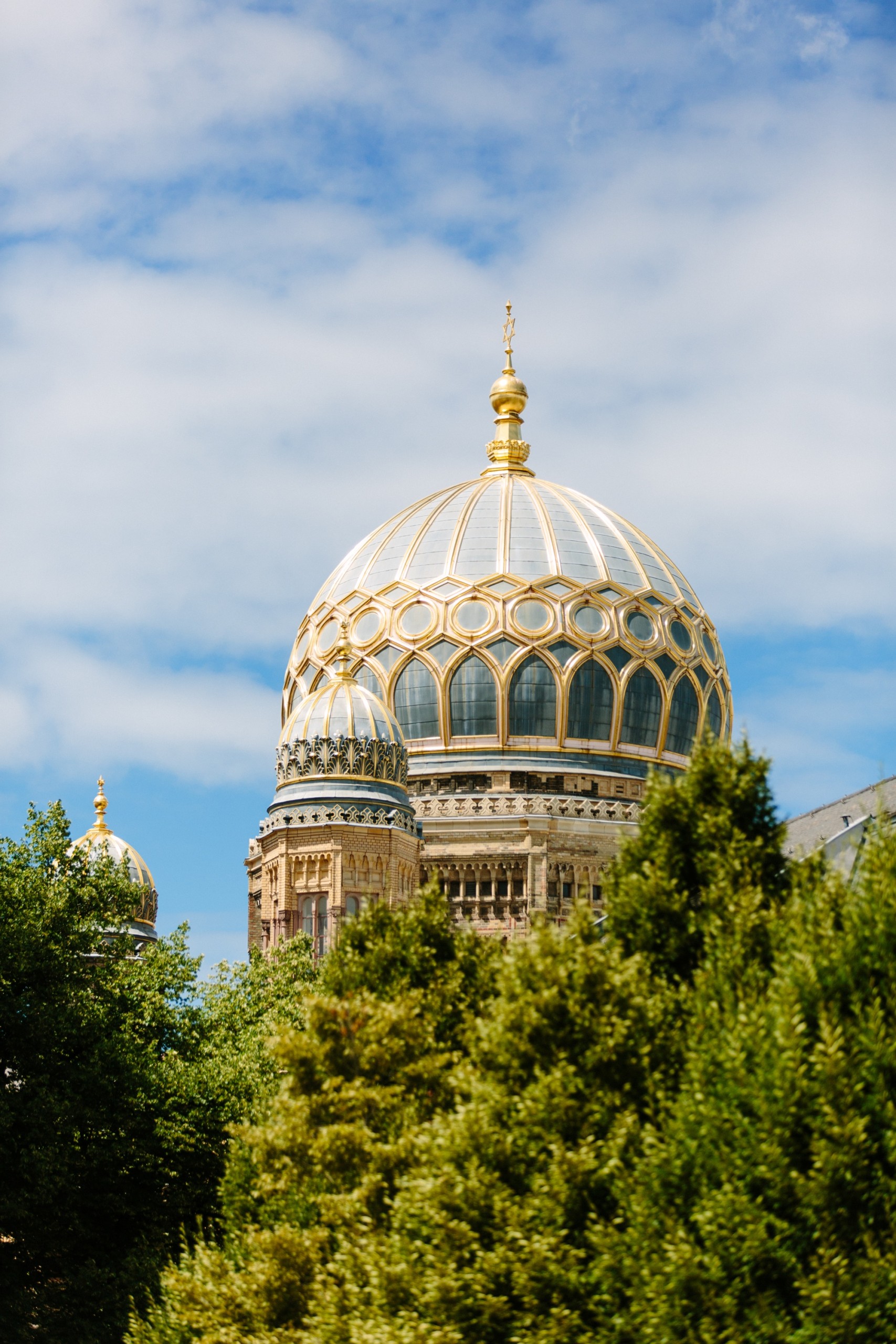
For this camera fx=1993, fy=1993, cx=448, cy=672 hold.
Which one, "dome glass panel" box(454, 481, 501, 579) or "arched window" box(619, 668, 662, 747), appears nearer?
"arched window" box(619, 668, 662, 747)

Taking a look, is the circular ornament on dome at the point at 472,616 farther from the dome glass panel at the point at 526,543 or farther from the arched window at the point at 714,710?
the arched window at the point at 714,710

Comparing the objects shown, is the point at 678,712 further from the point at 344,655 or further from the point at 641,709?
the point at 344,655

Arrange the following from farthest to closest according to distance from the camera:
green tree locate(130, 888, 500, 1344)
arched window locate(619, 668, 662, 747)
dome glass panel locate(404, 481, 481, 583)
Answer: dome glass panel locate(404, 481, 481, 583)
arched window locate(619, 668, 662, 747)
green tree locate(130, 888, 500, 1344)

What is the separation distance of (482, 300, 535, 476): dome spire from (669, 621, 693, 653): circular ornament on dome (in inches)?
332

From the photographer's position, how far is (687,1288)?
56.5 ft

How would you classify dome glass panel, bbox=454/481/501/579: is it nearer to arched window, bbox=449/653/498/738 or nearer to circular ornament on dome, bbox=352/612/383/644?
circular ornament on dome, bbox=352/612/383/644

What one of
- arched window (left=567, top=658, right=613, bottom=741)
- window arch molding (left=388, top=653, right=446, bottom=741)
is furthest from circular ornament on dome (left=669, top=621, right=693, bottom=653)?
window arch molding (left=388, top=653, right=446, bottom=741)

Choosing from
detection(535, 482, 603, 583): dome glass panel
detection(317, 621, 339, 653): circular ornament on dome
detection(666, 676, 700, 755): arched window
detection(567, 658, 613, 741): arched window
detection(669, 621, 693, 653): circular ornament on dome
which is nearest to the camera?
detection(567, 658, 613, 741): arched window

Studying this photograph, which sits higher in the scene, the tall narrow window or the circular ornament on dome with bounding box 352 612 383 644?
the circular ornament on dome with bounding box 352 612 383 644

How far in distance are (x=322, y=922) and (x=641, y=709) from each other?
1652cm

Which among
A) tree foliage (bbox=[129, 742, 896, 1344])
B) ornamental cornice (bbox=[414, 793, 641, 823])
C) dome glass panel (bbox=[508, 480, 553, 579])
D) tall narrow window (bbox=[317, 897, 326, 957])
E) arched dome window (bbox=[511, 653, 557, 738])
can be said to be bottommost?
tree foliage (bbox=[129, 742, 896, 1344])

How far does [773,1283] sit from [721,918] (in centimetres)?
455

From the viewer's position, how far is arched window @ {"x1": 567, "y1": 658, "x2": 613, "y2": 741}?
5981cm

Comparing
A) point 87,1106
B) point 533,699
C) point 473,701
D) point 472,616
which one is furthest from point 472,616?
point 87,1106
